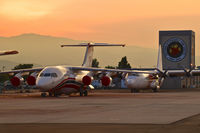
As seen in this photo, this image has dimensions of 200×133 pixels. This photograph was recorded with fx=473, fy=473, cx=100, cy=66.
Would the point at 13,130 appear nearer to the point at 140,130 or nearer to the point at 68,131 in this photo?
the point at 68,131

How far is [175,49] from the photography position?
16362 centimetres

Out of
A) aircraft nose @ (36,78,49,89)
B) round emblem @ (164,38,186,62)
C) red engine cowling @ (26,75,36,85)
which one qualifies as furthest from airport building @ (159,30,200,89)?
aircraft nose @ (36,78,49,89)

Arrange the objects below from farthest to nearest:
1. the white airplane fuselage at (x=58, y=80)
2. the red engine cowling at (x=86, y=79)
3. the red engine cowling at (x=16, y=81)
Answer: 1. the red engine cowling at (x=16, y=81)
2. the red engine cowling at (x=86, y=79)
3. the white airplane fuselage at (x=58, y=80)

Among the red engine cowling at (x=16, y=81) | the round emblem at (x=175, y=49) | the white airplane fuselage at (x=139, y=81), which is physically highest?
the round emblem at (x=175, y=49)

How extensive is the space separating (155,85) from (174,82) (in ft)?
206

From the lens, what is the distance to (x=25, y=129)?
18500 millimetres

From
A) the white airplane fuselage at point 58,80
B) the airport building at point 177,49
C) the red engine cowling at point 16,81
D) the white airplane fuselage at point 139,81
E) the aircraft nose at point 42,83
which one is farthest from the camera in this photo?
the airport building at point 177,49

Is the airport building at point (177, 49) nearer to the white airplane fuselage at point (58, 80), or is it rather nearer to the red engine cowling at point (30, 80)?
the red engine cowling at point (30, 80)

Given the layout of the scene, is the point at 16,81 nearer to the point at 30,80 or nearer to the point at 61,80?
the point at 30,80

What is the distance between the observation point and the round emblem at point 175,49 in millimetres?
163500

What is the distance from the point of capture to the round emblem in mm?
163500

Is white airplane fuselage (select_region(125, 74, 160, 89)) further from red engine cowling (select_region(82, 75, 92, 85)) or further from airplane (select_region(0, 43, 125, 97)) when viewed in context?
red engine cowling (select_region(82, 75, 92, 85))

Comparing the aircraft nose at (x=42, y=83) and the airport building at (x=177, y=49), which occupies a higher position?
the airport building at (x=177, y=49)

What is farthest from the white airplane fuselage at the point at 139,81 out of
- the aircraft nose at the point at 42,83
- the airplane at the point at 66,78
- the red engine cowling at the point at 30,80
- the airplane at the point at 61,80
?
the aircraft nose at the point at 42,83
